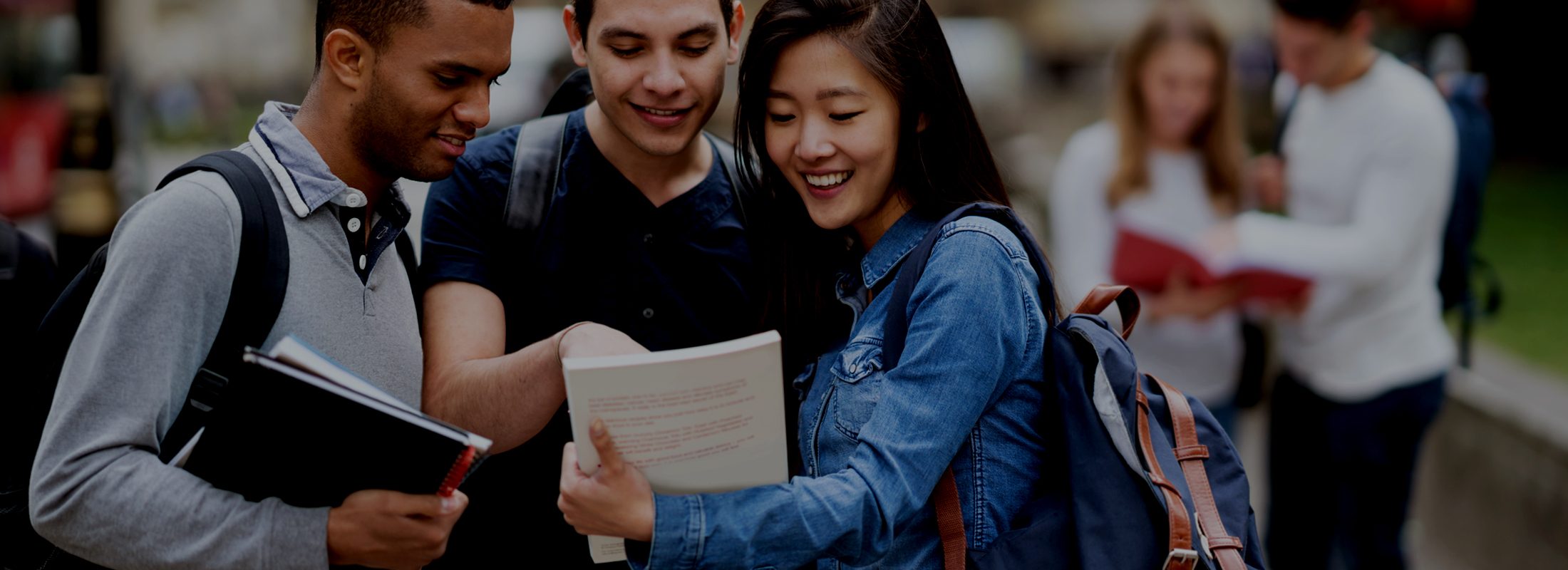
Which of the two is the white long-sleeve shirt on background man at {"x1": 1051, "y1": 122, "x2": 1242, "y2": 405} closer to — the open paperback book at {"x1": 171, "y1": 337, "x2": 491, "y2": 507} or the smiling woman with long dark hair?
the smiling woman with long dark hair

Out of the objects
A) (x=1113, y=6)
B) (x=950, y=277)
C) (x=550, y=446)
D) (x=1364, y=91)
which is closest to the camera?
(x=950, y=277)

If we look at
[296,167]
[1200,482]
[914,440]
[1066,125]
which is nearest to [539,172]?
[296,167]

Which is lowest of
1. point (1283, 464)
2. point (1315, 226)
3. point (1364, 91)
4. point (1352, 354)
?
point (1283, 464)

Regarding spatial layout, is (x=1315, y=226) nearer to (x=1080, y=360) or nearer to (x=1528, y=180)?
(x=1080, y=360)

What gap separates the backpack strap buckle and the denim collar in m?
1.32

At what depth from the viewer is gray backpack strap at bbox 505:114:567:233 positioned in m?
2.40

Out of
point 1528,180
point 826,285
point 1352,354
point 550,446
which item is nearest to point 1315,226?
point 1352,354

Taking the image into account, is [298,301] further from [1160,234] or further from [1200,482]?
[1160,234]

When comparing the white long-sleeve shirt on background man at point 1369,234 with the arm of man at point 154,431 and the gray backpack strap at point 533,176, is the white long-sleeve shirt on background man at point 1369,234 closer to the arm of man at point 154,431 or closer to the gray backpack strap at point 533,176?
the gray backpack strap at point 533,176

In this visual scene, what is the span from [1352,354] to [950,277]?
2672mm

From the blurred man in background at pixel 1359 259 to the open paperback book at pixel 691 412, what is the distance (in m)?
2.66

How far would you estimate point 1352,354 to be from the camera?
4.04m

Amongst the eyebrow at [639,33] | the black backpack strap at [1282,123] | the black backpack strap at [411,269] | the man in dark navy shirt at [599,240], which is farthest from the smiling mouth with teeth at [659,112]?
the black backpack strap at [1282,123]

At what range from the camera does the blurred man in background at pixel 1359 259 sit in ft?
12.8
